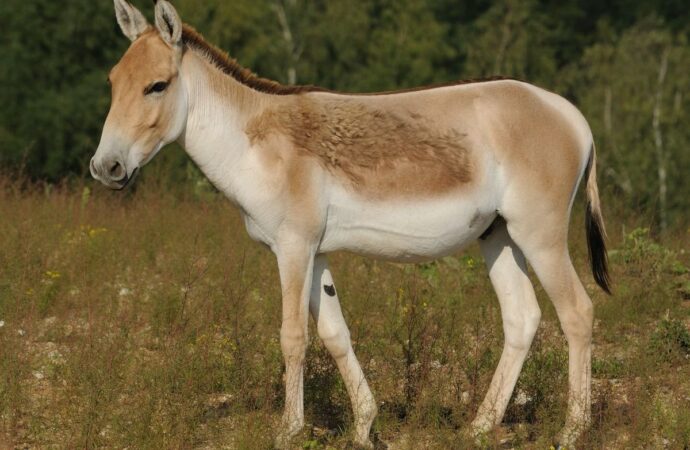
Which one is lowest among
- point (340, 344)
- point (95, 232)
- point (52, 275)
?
point (95, 232)

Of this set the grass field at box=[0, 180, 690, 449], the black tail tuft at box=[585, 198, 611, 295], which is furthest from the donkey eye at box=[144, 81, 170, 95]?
the black tail tuft at box=[585, 198, 611, 295]

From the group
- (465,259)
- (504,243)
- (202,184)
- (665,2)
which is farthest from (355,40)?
(504,243)

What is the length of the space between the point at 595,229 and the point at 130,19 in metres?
3.04

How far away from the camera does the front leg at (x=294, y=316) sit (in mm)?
5715

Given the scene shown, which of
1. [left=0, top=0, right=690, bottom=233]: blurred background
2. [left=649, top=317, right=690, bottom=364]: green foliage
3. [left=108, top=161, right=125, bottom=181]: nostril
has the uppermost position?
[left=108, top=161, right=125, bottom=181]: nostril

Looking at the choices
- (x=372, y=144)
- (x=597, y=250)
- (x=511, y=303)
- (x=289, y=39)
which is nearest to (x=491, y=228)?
(x=511, y=303)

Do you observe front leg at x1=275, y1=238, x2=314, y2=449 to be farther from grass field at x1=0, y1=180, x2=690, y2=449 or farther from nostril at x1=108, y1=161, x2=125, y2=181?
nostril at x1=108, y1=161, x2=125, y2=181

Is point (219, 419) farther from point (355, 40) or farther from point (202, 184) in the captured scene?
point (355, 40)

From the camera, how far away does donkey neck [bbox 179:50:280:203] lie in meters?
5.86

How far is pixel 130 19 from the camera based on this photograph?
5887 mm

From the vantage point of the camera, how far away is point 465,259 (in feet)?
30.6

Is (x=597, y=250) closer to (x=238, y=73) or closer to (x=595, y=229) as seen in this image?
(x=595, y=229)

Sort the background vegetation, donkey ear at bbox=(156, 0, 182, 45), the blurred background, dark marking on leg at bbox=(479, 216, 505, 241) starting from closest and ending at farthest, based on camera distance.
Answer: donkey ear at bbox=(156, 0, 182, 45), the background vegetation, dark marking on leg at bbox=(479, 216, 505, 241), the blurred background

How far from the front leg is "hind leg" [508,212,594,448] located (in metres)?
1.24
